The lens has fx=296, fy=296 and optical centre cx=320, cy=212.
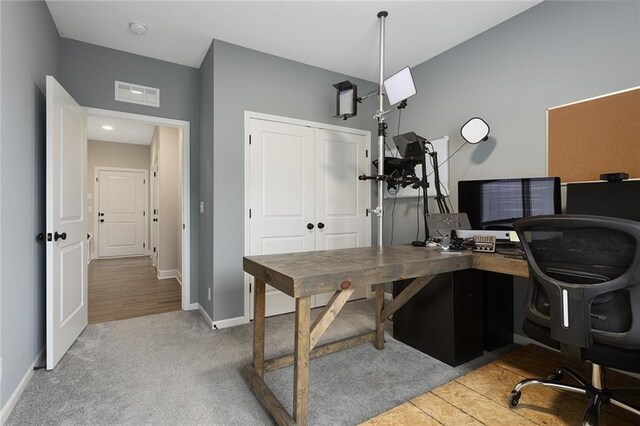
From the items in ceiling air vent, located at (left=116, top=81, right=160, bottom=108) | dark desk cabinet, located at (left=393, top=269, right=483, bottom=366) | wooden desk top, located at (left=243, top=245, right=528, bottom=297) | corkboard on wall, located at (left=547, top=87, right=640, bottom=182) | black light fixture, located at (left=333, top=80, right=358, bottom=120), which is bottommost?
dark desk cabinet, located at (left=393, top=269, right=483, bottom=366)

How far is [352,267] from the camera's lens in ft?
4.92

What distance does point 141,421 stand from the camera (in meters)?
1.54

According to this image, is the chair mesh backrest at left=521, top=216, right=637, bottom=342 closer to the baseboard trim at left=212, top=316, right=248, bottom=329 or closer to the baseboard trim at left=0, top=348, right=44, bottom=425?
the baseboard trim at left=212, top=316, right=248, bottom=329

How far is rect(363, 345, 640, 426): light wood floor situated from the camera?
149 centimetres

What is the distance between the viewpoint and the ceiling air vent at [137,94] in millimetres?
2973

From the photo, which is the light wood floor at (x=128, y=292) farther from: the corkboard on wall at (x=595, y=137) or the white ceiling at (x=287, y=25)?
the corkboard on wall at (x=595, y=137)

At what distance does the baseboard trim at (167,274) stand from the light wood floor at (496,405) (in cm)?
425

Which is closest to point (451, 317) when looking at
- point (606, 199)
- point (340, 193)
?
point (606, 199)

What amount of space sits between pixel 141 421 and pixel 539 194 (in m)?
2.79

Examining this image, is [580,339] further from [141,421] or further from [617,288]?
[141,421]

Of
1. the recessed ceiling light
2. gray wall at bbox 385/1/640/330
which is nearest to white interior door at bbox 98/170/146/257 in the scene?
the recessed ceiling light

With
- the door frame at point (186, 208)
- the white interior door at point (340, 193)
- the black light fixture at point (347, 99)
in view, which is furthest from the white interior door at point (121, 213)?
the black light fixture at point (347, 99)

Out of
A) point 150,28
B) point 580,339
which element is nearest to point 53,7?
point 150,28

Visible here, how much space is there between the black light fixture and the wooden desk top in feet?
4.66
